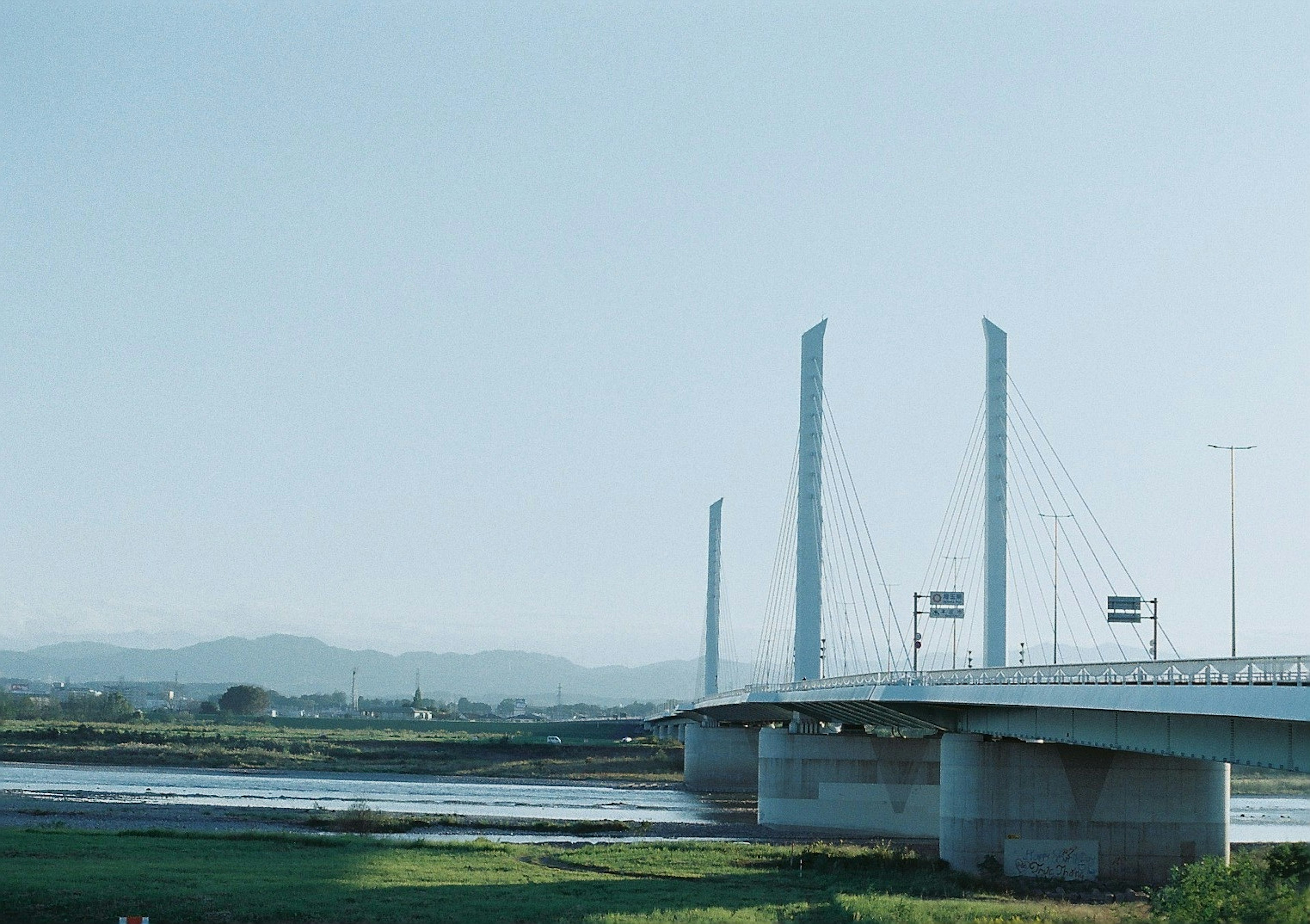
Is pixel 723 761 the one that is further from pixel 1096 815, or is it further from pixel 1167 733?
pixel 1167 733

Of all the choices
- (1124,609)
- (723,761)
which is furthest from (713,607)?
(1124,609)

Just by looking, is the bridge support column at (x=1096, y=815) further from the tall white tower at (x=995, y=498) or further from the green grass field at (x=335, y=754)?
the green grass field at (x=335, y=754)

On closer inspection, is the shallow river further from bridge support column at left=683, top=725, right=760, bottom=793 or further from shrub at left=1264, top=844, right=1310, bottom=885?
shrub at left=1264, top=844, right=1310, bottom=885

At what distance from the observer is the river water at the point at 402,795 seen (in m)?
88.1

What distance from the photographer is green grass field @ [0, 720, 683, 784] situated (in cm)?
14288

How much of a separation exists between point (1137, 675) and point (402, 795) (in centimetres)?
6697

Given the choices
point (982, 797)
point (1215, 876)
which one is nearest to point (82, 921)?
point (1215, 876)

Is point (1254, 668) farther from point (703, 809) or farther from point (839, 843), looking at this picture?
point (703, 809)

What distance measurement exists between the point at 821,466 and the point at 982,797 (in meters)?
33.6

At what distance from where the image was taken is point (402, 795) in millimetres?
102750

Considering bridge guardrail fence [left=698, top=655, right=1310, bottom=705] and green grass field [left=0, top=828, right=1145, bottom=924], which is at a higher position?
bridge guardrail fence [left=698, top=655, right=1310, bottom=705]

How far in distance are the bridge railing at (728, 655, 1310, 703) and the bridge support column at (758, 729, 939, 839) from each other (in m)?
15.4

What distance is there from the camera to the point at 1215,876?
3844 centimetres

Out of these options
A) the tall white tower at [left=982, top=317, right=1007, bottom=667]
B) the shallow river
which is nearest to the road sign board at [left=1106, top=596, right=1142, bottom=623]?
the tall white tower at [left=982, top=317, right=1007, bottom=667]
